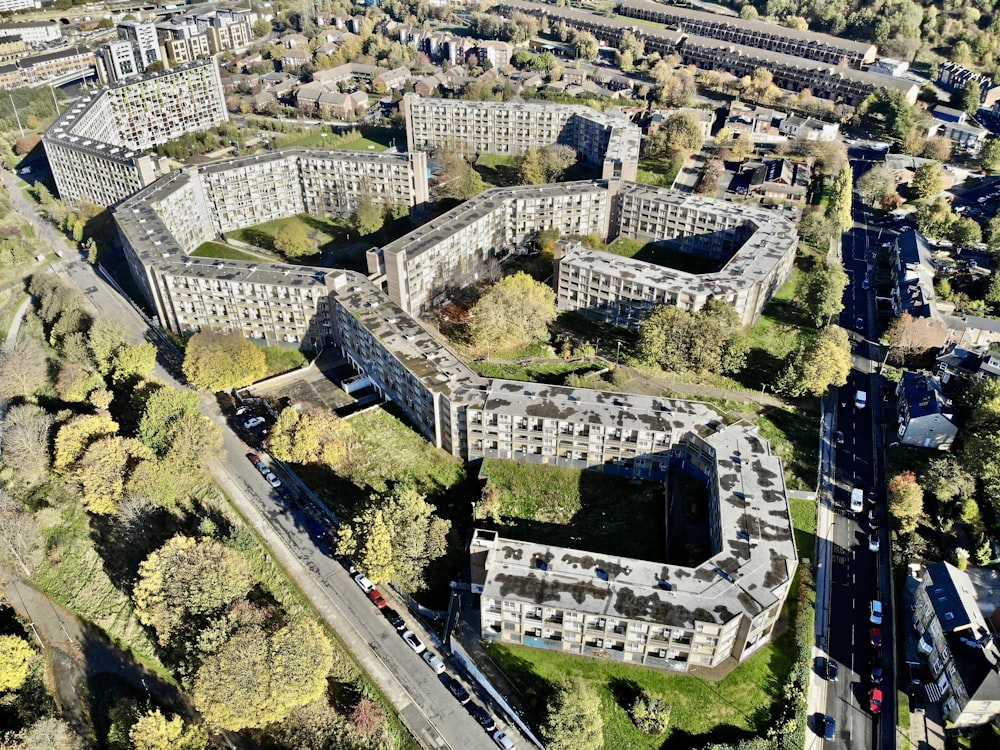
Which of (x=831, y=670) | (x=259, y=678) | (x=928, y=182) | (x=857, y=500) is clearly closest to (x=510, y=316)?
(x=857, y=500)

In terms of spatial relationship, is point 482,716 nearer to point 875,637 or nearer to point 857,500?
point 875,637

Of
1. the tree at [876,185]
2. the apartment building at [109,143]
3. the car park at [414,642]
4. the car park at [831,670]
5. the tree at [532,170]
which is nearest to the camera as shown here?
the car park at [831,670]

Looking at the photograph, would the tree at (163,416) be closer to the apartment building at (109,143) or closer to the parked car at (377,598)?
the parked car at (377,598)

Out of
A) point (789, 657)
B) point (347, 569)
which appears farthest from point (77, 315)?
point (789, 657)

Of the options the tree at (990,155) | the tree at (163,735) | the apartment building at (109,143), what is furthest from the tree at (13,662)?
the tree at (990,155)

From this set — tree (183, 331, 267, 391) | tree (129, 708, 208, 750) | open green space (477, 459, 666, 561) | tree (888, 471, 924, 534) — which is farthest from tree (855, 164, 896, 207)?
tree (129, 708, 208, 750)

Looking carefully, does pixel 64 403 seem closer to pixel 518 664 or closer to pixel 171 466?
pixel 171 466

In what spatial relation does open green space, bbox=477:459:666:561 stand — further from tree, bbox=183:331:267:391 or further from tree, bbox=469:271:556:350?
tree, bbox=183:331:267:391
